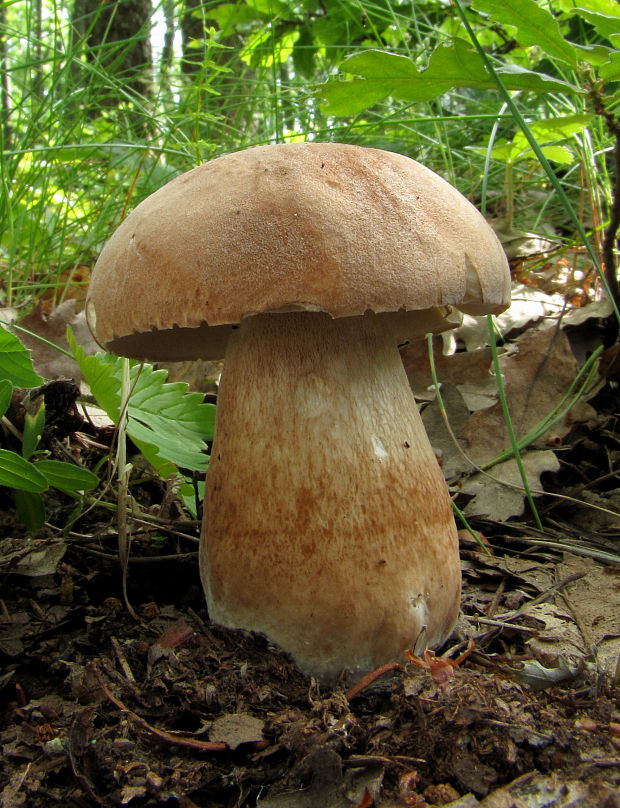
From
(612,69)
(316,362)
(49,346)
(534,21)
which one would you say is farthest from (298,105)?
(316,362)

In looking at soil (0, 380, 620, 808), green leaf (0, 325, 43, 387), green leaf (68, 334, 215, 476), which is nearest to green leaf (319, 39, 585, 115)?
green leaf (68, 334, 215, 476)

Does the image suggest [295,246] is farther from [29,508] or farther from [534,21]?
[29,508]

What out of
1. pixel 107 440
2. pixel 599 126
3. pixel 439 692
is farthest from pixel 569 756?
pixel 599 126

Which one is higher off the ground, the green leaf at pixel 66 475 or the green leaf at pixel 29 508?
the green leaf at pixel 66 475

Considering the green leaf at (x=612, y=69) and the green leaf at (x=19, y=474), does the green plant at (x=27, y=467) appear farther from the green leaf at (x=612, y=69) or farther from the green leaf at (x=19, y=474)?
the green leaf at (x=612, y=69)

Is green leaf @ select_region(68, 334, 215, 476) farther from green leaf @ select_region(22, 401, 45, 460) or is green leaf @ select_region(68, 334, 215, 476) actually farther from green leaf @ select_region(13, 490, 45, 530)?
green leaf @ select_region(13, 490, 45, 530)

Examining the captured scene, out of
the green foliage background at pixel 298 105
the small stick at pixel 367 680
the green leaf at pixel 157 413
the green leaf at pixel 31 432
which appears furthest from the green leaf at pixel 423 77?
the small stick at pixel 367 680

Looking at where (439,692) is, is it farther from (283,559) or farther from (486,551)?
(486,551)
